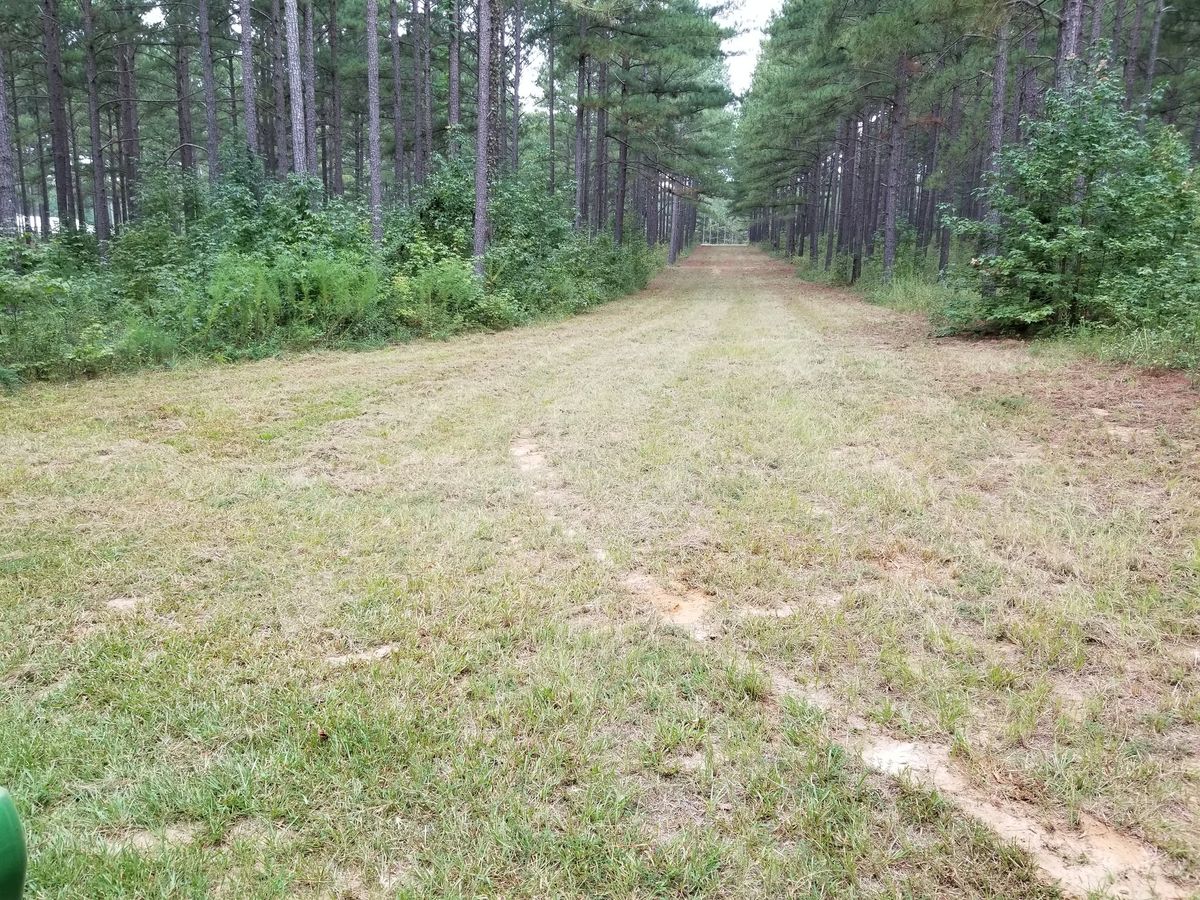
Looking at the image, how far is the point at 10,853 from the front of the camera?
30.5 inches

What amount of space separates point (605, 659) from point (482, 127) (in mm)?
12635

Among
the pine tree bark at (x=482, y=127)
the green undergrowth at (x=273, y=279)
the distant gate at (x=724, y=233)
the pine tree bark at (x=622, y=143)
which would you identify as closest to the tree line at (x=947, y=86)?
the pine tree bark at (x=622, y=143)

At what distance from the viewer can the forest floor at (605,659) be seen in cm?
189

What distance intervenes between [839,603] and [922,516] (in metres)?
1.23

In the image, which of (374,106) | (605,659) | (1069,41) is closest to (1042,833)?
(605,659)

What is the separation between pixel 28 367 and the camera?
7164mm

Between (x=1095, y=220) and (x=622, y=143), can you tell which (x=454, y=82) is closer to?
(x=622, y=143)

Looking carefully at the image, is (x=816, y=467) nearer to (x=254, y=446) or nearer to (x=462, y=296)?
(x=254, y=446)

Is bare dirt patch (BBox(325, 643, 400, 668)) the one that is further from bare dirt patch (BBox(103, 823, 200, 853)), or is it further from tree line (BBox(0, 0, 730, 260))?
tree line (BBox(0, 0, 730, 260))

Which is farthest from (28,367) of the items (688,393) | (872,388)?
(872,388)

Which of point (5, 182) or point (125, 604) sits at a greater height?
point (5, 182)

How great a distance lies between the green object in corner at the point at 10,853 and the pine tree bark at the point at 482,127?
13.2 meters

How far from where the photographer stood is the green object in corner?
76cm

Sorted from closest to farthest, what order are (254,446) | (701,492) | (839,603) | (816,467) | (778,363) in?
1. (839,603)
2. (701,492)
3. (816,467)
4. (254,446)
5. (778,363)
